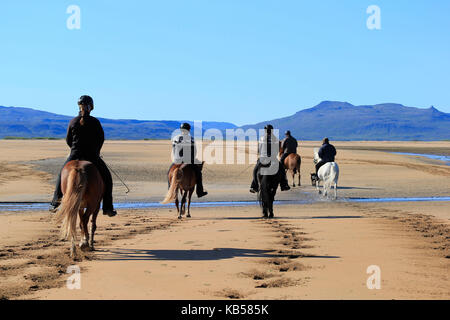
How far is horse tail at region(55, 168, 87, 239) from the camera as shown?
887 cm

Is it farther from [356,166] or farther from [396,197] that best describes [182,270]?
[356,166]

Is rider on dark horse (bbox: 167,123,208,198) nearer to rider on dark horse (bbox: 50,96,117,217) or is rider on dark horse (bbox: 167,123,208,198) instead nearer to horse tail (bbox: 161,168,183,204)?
horse tail (bbox: 161,168,183,204)

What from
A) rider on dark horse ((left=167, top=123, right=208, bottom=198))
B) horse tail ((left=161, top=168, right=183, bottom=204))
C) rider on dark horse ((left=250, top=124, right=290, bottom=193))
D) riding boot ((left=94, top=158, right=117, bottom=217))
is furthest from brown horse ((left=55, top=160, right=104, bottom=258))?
rider on dark horse ((left=250, top=124, right=290, bottom=193))

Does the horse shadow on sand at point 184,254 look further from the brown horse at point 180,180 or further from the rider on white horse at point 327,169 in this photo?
the rider on white horse at point 327,169

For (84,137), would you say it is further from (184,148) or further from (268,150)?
(268,150)

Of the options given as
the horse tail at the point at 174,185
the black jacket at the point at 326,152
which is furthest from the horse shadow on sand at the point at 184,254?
the black jacket at the point at 326,152

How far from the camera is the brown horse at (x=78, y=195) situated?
8.88 meters

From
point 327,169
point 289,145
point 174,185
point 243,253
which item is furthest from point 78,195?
point 289,145

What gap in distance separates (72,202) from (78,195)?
0.15m

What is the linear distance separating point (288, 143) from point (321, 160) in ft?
8.37

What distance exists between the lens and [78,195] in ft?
29.5

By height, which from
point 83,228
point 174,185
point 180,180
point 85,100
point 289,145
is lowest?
point 83,228
